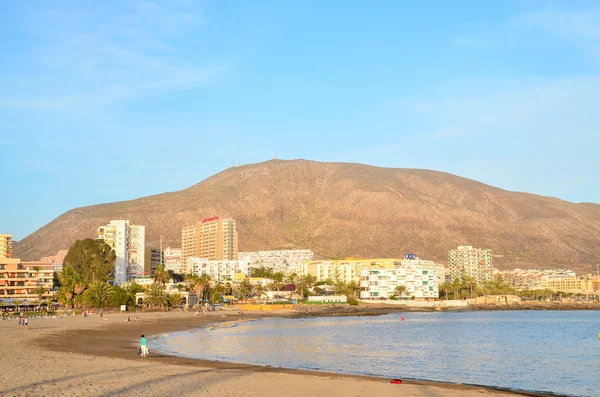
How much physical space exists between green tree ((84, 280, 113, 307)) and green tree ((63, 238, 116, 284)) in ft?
101

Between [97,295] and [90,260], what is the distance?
1647 inches

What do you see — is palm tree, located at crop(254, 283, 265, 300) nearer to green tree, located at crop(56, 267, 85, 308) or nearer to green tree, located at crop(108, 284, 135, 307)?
green tree, located at crop(108, 284, 135, 307)

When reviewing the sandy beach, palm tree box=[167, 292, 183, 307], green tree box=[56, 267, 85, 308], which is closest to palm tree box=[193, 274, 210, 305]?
palm tree box=[167, 292, 183, 307]

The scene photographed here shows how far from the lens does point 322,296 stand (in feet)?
598

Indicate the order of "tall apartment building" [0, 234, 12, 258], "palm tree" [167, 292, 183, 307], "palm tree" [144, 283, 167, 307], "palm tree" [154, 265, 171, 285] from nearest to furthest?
"palm tree" [144, 283, 167, 307] → "palm tree" [167, 292, 183, 307] → "palm tree" [154, 265, 171, 285] → "tall apartment building" [0, 234, 12, 258]

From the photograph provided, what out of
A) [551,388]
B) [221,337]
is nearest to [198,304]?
[221,337]

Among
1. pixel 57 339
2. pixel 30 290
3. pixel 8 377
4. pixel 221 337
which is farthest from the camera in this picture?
pixel 30 290

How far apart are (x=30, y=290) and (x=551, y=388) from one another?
11796cm

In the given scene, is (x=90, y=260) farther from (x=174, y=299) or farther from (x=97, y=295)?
(x=97, y=295)

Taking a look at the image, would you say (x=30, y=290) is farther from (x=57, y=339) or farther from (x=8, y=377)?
(x=8, y=377)

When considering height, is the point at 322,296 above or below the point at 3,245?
below

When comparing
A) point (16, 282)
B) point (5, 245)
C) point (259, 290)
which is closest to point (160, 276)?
point (16, 282)

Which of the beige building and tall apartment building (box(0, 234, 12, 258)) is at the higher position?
tall apartment building (box(0, 234, 12, 258))

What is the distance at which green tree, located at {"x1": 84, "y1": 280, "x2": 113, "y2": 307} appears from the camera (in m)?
109
